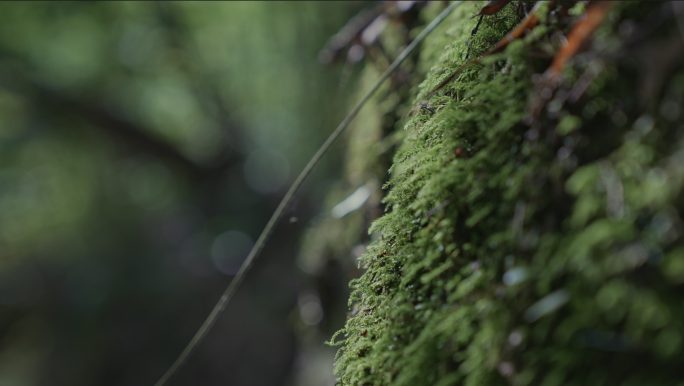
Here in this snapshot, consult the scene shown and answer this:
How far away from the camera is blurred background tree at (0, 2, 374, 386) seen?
10.3 ft

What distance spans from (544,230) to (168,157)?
417 centimetres

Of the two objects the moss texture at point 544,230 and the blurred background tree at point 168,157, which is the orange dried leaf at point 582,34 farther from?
the blurred background tree at point 168,157

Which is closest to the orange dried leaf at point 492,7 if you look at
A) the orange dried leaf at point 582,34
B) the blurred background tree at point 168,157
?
the orange dried leaf at point 582,34

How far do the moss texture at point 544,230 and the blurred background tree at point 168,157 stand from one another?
2.24 meters

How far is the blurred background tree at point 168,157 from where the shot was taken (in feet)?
10.3

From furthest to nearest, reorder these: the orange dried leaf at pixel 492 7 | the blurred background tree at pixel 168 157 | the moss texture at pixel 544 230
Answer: the blurred background tree at pixel 168 157 < the orange dried leaf at pixel 492 7 < the moss texture at pixel 544 230

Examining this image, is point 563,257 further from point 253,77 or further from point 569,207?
point 253,77

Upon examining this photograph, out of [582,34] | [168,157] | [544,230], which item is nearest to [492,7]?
[582,34]

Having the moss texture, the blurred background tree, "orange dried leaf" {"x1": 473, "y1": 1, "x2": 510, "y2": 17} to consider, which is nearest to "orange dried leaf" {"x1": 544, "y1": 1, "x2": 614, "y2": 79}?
the moss texture

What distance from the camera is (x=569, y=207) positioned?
0.27 m

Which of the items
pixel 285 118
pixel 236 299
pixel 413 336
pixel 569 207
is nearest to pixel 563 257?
pixel 569 207

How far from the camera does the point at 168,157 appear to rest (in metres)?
3.85

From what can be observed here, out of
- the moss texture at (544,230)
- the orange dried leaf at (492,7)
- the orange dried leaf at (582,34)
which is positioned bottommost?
the moss texture at (544,230)

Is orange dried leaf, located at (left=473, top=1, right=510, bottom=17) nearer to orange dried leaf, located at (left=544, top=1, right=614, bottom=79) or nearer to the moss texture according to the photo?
the moss texture
